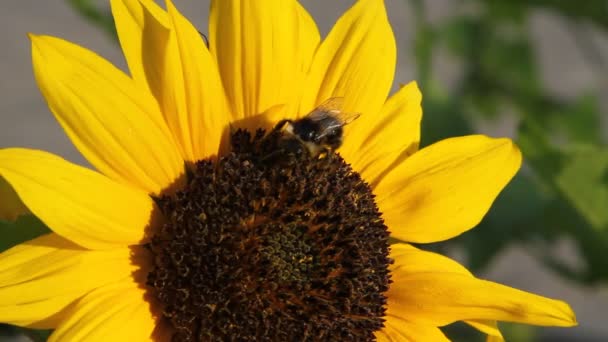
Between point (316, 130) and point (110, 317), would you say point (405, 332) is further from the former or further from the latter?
point (110, 317)

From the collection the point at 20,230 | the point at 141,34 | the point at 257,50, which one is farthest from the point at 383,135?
the point at 20,230

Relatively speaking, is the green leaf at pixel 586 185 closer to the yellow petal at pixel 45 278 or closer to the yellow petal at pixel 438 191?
the yellow petal at pixel 438 191

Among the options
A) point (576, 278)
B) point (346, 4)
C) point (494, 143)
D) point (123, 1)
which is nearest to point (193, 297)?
point (123, 1)

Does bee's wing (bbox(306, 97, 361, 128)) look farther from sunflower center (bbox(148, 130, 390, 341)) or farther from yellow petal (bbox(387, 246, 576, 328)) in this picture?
yellow petal (bbox(387, 246, 576, 328))

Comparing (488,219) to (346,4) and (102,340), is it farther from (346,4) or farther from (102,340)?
(346,4)

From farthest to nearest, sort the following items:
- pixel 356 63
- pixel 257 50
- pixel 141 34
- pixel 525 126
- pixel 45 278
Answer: pixel 525 126 → pixel 356 63 → pixel 257 50 → pixel 141 34 → pixel 45 278

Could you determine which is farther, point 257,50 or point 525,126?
point 525,126

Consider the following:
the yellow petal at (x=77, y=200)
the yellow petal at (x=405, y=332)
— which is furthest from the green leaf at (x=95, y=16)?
the yellow petal at (x=405, y=332)
